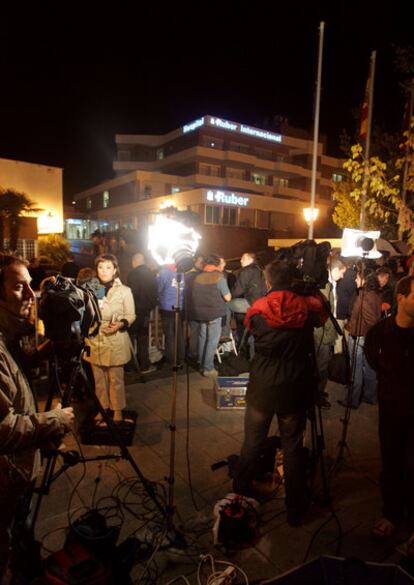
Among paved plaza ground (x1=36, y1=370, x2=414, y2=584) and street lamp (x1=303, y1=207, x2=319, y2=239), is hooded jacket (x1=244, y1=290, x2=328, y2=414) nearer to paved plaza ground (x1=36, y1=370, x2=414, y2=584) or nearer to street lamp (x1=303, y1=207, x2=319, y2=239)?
paved plaza ground (x1=36, y1=370, x2=414, y2=584)

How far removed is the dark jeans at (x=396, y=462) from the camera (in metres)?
2.80

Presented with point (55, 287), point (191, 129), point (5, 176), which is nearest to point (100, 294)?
point (55, 287)

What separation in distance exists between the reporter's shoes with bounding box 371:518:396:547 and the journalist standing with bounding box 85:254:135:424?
289 cm

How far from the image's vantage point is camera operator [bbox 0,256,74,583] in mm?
1820

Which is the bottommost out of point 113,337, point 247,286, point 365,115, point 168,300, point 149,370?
point 149,370

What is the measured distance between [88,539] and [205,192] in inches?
1081

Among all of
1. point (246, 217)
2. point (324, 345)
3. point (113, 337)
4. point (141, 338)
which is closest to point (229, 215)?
point (246, 217)

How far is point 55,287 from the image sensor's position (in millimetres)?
2566

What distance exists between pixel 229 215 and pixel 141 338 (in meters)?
25.9

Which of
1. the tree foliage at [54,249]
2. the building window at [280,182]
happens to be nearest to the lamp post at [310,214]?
the tree foliage at [54,249]

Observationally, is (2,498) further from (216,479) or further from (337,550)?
(337,550)

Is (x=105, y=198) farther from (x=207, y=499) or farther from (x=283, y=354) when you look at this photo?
(x=283, y=354)

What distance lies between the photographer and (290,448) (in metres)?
2.94

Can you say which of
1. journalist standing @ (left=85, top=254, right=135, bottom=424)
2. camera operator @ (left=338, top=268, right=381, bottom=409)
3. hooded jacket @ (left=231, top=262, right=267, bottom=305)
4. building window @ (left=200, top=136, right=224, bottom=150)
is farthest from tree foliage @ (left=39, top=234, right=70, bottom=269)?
Answer: building window @ (left=200, top=136, right=224, bottom=150)
